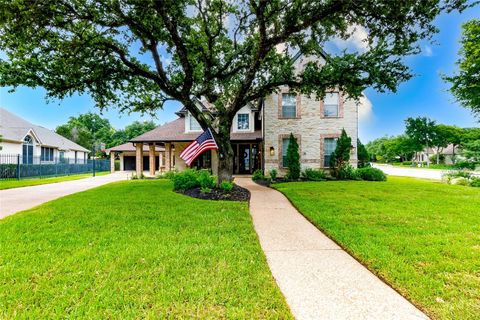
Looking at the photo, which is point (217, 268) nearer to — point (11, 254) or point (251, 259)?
point (251, 259)

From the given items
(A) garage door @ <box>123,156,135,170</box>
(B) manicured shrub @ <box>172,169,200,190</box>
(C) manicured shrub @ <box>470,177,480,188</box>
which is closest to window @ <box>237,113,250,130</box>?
(B) manicured shrub @ <box>172,169,200,190</box>

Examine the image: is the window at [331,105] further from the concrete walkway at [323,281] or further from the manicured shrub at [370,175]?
the concrete walkway at [323,281]

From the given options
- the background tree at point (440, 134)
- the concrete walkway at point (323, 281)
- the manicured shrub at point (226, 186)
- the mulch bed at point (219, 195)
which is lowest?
the concrete walkway at point (323, 281)

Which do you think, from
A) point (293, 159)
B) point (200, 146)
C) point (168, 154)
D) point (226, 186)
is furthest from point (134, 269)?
point (168, 154)

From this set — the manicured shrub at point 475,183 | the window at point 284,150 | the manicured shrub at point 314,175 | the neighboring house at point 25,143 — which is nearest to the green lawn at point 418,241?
the manicured shrub at point 314,175

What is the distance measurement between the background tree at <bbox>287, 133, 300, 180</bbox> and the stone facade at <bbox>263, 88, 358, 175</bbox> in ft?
2.65

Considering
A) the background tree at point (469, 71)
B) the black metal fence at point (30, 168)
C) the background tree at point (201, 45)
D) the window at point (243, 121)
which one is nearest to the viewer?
the background tree at point (201, 45)

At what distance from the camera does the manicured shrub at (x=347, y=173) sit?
1366cm

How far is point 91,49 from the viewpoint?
318 inches

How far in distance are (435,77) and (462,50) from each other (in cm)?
215

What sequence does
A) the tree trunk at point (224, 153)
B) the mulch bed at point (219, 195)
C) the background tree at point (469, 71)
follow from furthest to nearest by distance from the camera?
1. the background tree at point (469, 71)
2. the tree trunk at point (224, 153)
3. the mulch bed at point (219, 195)

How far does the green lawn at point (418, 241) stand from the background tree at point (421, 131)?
171ft

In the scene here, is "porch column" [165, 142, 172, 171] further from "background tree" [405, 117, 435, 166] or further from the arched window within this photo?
"background tree" [405, 117, 435, 166]

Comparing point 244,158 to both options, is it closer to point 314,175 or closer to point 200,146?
point 314,175
